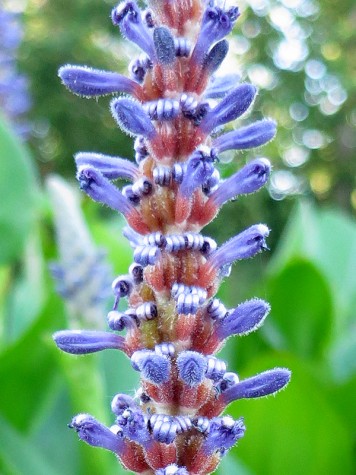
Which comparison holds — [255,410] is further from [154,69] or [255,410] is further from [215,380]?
[154,69]

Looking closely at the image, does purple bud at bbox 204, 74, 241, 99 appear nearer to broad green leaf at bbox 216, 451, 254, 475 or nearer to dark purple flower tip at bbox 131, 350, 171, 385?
dark purple flower tip at bbox 131, 350, 171, 385

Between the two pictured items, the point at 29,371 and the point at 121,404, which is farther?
the point at 29,371

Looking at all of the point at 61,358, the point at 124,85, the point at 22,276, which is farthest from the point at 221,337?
the point at 22,276

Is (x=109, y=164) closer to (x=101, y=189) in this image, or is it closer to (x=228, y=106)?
(x=101, y=189)

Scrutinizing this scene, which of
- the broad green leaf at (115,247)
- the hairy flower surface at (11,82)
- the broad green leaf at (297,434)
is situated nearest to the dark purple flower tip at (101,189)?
the broad green leaf at (297,434)

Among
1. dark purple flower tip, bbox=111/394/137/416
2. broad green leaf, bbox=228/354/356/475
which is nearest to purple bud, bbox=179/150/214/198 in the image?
dark purple flower tip, bbox=111/394/137/416

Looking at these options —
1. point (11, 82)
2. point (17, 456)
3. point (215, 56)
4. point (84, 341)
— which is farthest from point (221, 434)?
point (11, 82)

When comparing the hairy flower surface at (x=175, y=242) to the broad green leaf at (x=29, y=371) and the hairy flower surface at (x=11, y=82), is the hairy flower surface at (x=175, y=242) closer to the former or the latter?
the broad green leaf at (x=29, y=371)
